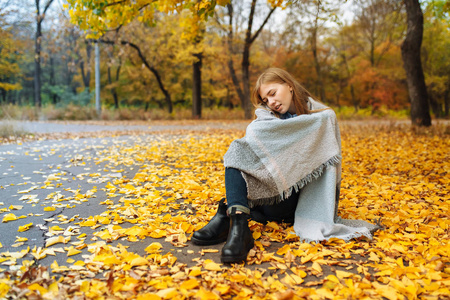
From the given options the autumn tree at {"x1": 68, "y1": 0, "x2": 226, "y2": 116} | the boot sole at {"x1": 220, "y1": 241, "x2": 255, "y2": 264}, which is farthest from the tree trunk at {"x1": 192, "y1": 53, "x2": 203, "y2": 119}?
the boot sole at {"x1": 220, "y1": 241, "x2": 255, "y2": 264}

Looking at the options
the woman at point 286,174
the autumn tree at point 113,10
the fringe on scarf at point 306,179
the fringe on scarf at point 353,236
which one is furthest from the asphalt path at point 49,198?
the autumn tree at point 113,10

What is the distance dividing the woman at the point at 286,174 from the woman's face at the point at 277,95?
10 centimetres

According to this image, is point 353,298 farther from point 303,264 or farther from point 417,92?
point 417,92

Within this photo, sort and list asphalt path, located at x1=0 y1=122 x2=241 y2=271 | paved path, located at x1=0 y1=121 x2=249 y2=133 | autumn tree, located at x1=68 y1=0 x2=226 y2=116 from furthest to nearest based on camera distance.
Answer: paved path, located at x1=0 y1=121 x2=249 y2=133, autumn tree, located at x1=68 y1=0 x2=226 y2=116, asphalt path, located at x1=0 y1=122 x2=241 y2=271

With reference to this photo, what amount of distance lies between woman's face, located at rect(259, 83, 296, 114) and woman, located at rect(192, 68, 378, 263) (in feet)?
0.32

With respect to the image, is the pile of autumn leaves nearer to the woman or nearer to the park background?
the woman

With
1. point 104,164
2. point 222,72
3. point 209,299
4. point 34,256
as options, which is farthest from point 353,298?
point 222,72

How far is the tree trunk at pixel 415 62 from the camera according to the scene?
777cm

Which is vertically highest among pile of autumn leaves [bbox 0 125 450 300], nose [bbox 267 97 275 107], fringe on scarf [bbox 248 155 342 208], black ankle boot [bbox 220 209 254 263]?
nose [bbox 267 97 275 107]

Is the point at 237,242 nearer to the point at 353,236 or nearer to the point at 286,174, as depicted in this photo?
the point at 286,174

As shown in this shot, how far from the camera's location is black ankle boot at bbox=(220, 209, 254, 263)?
6.02ft

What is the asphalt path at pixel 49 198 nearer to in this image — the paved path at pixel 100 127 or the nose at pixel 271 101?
the nose at pixel 271 101

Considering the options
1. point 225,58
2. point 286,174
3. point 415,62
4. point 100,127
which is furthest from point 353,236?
point 225,58

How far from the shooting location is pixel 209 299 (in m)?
1.49
